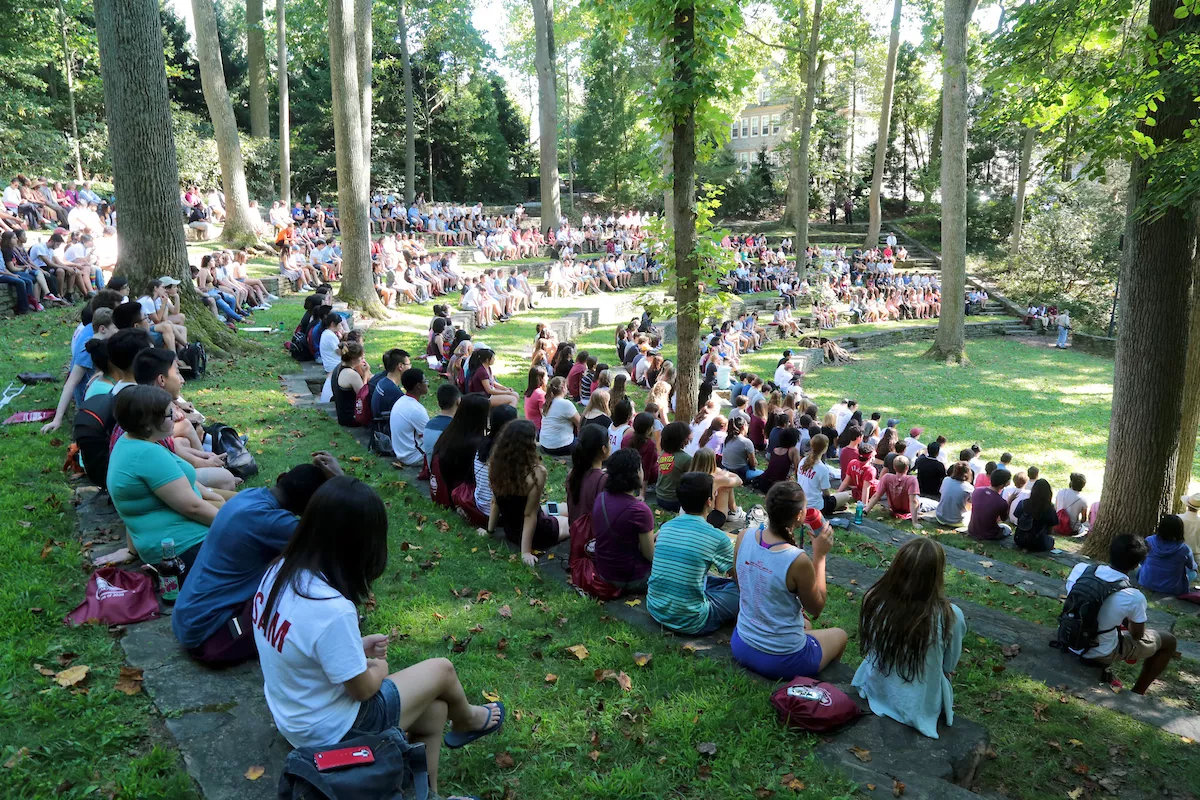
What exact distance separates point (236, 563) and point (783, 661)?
109 inches

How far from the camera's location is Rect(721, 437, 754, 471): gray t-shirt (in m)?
9.66

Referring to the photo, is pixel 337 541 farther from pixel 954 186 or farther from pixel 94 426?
pixel 954 186

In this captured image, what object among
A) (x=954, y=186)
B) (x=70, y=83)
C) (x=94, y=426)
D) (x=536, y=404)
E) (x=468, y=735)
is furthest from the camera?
(x=70, y=83)

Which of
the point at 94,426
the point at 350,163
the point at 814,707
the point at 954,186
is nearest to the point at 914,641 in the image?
the point at 814,707

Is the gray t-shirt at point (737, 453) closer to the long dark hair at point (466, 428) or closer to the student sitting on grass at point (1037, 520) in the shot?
the student sitting on grass at point (1037, 520)

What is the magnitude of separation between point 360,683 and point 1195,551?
29.5 feet

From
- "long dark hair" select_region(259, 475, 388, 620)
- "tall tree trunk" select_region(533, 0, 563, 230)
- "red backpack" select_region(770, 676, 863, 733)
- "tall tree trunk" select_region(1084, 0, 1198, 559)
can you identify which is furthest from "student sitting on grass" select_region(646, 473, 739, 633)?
"tall tree trunk" select_region(533, 0, 563, 230)

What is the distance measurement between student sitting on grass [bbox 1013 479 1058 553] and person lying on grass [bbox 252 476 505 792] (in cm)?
779

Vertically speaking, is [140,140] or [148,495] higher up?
[140,140]

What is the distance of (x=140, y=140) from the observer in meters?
9.57

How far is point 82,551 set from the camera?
15.9 feet

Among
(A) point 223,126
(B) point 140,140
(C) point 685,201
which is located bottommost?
(C) point 685,201

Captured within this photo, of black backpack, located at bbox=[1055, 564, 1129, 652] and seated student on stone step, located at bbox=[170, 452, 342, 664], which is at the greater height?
seated student on stone step, located at bbox=[170, 452, 342, 664]

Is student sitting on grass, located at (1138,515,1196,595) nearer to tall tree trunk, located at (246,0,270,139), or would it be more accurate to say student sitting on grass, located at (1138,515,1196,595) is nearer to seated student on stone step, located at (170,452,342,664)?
seated student on stone step, located at (170,452,342,664)
